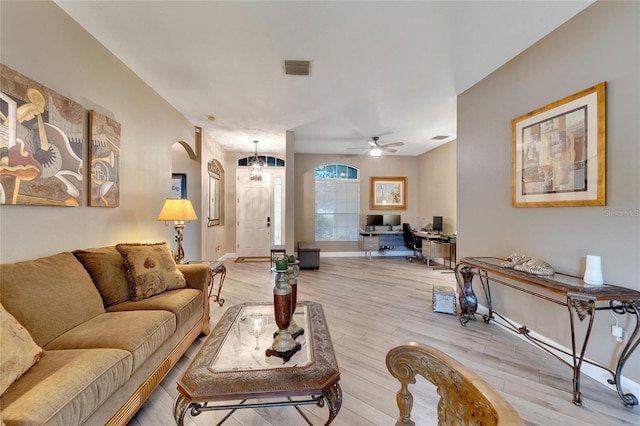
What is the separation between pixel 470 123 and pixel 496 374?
2.87 meters

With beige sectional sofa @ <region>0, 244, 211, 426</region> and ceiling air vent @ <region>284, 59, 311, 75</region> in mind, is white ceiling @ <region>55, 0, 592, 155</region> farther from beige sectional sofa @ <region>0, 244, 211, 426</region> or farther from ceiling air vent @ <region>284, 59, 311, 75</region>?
beige sectional sofa @ <region>0, 244, 211, 426</region>

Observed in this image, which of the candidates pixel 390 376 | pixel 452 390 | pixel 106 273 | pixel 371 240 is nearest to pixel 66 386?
pixel 106 273

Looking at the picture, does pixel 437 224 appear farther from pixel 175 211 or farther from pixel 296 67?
pixel 175 211

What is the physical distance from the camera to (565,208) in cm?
219

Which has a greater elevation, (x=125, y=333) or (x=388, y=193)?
(x=388, y=193)

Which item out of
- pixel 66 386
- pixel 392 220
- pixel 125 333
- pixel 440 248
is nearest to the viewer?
pixel 66 386

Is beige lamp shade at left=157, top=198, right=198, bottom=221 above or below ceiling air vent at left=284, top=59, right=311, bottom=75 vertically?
below

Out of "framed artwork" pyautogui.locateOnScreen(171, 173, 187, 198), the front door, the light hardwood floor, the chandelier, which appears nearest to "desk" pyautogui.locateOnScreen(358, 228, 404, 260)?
the light hardwood floor

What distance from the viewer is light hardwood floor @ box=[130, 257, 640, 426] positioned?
159 cm

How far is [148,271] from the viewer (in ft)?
7.26

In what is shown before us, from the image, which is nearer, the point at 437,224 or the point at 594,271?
the point at 594,271

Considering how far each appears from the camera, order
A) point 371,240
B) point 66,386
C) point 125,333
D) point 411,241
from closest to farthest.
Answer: point 66,386
point 125,333
point 411,241
point 371,240

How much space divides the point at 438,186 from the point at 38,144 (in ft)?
22.3

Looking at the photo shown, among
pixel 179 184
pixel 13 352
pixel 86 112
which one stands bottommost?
pixel 13 352
